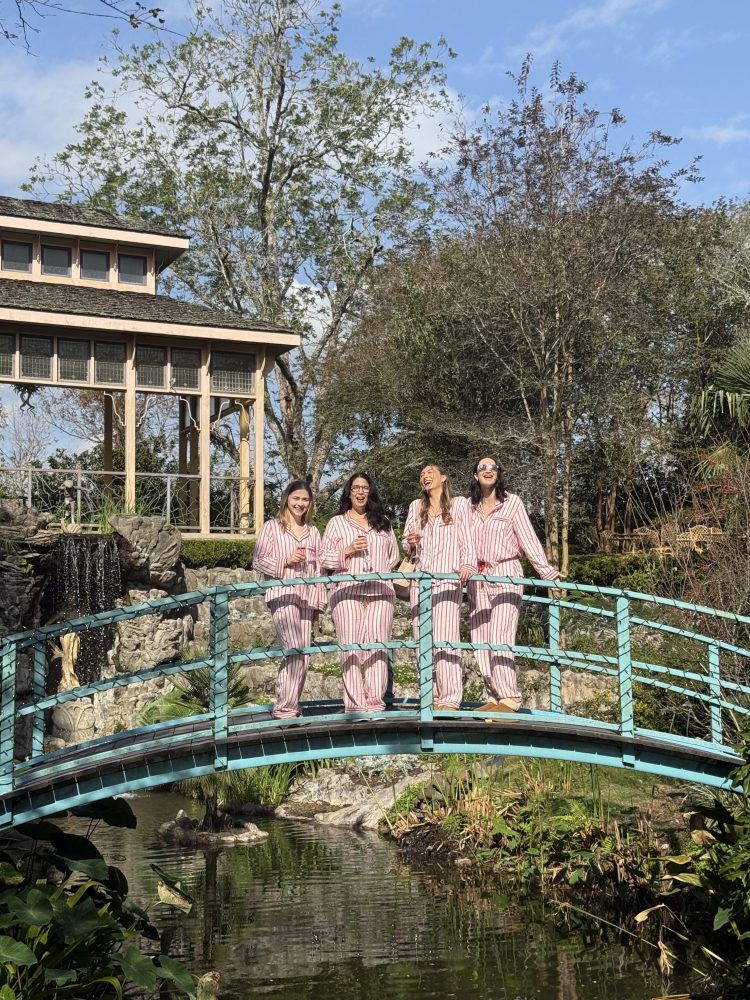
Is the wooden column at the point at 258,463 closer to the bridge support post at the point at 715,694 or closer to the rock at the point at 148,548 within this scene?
the rock at the point at 148,548

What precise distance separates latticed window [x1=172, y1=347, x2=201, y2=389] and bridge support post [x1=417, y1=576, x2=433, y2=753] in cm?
1487

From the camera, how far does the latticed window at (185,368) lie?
72.0ft

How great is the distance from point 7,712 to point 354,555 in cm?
235

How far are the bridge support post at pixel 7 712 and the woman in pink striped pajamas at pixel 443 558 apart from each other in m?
2.52

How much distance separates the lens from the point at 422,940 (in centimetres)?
861

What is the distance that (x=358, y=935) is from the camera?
8.74m

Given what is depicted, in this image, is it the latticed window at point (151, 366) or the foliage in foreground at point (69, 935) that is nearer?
the foliage in foreground at point (69, 935)

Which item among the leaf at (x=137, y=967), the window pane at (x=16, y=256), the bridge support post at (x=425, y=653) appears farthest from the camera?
the window pane at (x=16, y=256)

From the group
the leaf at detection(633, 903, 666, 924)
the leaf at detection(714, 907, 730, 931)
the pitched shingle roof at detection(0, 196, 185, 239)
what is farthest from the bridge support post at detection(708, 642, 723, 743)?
the pitched shingle roof at detection(0, 196, 185, 239)

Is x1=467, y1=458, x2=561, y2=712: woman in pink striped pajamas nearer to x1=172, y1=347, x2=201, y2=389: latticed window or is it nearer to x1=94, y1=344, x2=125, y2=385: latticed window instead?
x1=94, y1=344, x2=125, y2=385: latticed window

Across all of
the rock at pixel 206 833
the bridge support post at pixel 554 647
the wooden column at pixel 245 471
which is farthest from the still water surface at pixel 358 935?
the wooden column at pixel 245 471

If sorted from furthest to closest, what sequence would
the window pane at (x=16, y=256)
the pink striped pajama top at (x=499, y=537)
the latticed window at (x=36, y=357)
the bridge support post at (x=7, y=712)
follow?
the window pane at (x=16, y=256) < the latticed window at (x=36, y=357) < the pink striped pajama top at (x=499, y=537) < the bridge support post at (x=7, y=712)

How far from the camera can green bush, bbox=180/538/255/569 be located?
1991 centimetres

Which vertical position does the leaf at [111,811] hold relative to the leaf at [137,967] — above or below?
above
